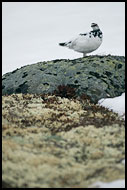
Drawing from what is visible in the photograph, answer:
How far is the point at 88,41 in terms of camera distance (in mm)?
24734

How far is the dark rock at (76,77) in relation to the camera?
2186 cm

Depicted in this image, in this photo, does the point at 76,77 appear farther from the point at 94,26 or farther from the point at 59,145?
the point at 59,145

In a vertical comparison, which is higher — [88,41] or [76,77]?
[88,41]

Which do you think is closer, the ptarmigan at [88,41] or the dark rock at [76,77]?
the dark rock at [76,77]

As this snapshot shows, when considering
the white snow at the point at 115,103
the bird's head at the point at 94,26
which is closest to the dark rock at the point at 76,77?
the white snow at the point at 115,103

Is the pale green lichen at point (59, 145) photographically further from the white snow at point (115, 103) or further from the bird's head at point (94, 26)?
the bird's head at point (94, 26)

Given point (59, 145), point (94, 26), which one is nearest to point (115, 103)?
point (59, 145)

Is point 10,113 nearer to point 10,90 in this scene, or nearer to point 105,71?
point 10,90

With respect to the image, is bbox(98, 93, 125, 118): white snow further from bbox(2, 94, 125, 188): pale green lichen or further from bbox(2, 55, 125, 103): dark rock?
bbox(2, 94, 125, 188): pale green lichen

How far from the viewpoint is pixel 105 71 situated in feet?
77.0

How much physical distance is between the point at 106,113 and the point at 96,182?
766 centimetres

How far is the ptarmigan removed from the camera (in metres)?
24.8

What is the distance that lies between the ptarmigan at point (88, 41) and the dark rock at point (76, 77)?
73cm

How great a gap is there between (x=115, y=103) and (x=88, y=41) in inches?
265
